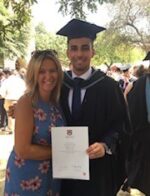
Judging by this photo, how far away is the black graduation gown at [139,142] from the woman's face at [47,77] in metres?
1.38

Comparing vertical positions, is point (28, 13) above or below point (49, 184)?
above

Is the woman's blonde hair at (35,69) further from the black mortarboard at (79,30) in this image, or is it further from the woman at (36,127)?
the black mortarboard at (79,30)

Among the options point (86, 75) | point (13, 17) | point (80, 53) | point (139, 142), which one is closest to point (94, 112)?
point (86, 75)

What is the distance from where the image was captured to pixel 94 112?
3.46 m

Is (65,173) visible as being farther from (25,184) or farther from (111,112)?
(111,112)

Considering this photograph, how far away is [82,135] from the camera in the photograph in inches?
125

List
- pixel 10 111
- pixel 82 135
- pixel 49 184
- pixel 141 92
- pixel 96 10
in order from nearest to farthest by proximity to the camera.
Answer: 1. pixel 82 135
2. pixel 49 184
3. pixel 10 111
4. pixel 141 92
5. pixel 96 10

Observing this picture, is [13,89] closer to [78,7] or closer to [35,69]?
[78,7]

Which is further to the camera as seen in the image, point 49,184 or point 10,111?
point 10,111

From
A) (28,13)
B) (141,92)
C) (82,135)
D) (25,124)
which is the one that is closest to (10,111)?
(25,124)

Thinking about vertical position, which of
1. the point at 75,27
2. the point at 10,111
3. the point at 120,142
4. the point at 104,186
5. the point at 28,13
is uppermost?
the point at 28,13

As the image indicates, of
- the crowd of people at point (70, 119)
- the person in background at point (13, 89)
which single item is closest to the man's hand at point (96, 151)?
the crowd of people at point (70, 119)

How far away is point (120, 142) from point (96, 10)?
8.79 ft

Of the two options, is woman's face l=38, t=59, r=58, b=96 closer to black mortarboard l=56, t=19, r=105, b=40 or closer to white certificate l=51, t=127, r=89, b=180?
white certificate l=51, t=127, r=89, b=180
